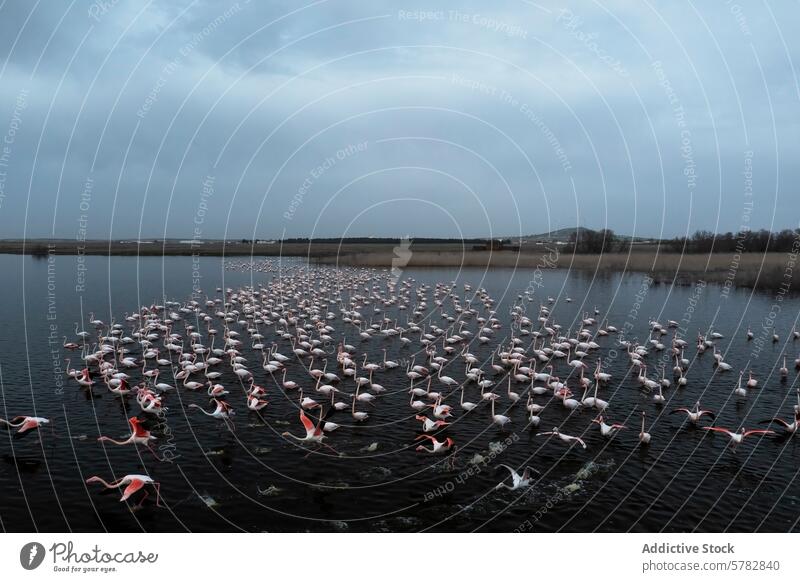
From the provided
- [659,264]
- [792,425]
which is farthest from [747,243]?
[792,425]

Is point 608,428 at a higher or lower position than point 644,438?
higher

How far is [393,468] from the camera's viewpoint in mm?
19578

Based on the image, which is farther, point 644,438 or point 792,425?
point 792,425

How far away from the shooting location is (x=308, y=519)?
1644 centimetres

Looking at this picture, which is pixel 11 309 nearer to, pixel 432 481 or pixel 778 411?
pixel 432 481

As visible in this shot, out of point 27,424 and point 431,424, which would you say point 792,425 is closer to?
point 431,424

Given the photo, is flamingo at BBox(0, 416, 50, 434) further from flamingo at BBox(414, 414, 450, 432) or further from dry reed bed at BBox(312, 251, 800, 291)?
dry reed bed at BBox(312, 251, 800, 291)

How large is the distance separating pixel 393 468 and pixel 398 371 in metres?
12.9

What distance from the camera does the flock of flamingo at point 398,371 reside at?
23219 mm

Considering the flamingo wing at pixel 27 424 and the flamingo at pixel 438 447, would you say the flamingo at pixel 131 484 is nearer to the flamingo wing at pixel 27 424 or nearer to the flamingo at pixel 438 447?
the flamingo wing at pixel 27 424

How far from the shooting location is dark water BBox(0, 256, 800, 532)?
648 inches

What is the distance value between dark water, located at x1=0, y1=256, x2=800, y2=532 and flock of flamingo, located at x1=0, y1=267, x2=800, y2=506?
0.41 metres

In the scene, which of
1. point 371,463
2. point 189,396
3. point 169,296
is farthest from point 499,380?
point 169,296

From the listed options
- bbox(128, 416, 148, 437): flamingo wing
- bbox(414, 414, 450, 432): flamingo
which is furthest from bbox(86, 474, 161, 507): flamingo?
bbox(414, 414, 450, 432): flamingo
